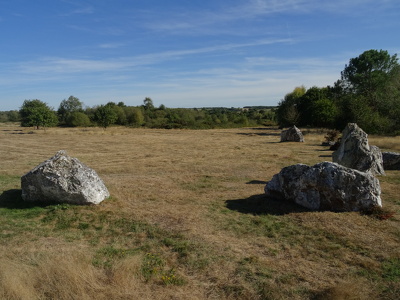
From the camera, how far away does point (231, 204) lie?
11180 mm

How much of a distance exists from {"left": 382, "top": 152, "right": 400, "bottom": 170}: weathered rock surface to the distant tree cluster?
20.9 metres

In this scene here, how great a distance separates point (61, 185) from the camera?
10.4 metres

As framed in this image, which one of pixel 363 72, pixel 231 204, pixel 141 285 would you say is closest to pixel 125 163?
pixel 231 204

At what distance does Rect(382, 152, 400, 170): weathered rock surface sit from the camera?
1716 centimetres

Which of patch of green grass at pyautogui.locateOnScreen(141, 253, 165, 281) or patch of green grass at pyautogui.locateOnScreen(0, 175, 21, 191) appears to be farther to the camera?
patch of green grass at pyautogui.locateOnScreen(0, 175, 21, 191)

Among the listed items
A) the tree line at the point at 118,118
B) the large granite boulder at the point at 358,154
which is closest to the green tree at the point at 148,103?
the tree line at the point at 118,118

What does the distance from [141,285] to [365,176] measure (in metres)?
8.09

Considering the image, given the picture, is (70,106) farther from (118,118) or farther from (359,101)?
(359,101)

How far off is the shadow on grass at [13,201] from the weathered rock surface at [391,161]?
58.9 feet

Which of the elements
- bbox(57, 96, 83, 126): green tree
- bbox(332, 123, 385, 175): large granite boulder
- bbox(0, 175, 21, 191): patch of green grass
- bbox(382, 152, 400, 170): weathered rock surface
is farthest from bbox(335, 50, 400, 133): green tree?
bbox(57, 96, 83, 126): green tree

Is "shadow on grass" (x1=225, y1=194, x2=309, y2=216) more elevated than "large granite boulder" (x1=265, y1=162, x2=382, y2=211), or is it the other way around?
"large granite boulder" (x1=265, y1=162, x2=382, y2=211)

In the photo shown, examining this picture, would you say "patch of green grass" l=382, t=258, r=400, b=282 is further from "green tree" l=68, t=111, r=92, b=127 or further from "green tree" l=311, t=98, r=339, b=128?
"green tree" l=68, t=111, r=92, b=127

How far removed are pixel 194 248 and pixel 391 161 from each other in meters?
15.1

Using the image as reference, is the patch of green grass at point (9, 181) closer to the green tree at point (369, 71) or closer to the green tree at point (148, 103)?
the green tree at point (369, 71)
